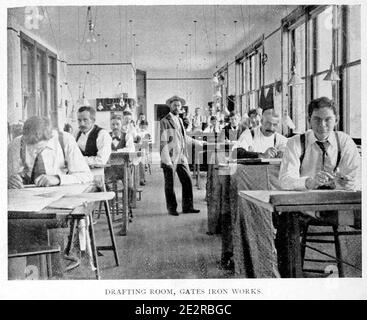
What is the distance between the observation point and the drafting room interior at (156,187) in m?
1.50

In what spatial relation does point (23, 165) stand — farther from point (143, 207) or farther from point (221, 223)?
point (221, 223)

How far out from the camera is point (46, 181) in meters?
1.66

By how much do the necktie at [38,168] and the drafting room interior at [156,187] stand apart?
3.1 inches

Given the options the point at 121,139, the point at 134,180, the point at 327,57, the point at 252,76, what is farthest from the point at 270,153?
the point at 252,76

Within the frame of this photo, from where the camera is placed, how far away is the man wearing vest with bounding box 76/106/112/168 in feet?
6.17

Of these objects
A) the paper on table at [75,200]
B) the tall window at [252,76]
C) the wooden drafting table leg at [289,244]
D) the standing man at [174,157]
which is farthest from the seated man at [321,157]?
the tall window at [252,76]

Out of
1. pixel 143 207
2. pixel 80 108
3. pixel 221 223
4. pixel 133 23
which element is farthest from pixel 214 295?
pixel 133 23

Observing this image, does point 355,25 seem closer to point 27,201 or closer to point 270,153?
point 270,153

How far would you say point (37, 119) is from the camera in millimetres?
1699

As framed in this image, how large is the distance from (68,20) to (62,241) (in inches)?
35.8

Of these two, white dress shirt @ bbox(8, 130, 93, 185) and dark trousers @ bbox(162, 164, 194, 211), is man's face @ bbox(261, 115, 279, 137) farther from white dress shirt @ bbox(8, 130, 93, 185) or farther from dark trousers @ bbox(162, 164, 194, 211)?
white dress shirt @ bbox(8, 130, 93, 185)

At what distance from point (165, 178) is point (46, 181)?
20.1 inches

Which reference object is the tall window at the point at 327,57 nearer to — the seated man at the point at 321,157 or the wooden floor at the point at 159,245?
the seated man at the point at 321,157

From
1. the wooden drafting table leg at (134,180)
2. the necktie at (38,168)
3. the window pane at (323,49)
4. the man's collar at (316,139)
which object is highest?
the window pane at (323,49)
